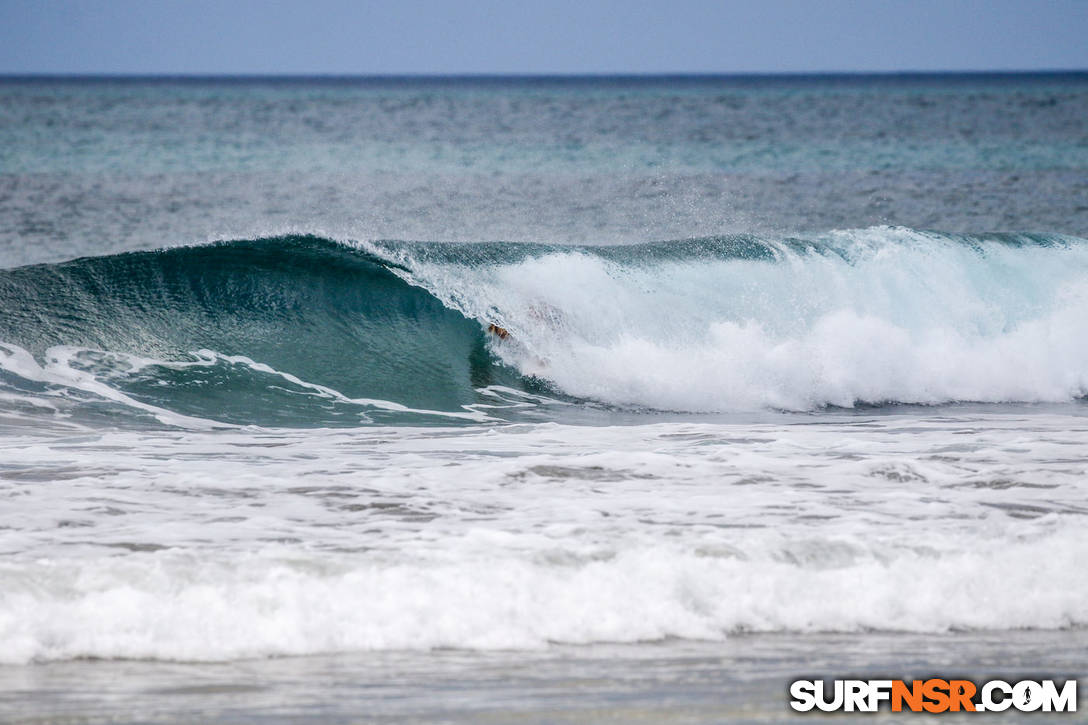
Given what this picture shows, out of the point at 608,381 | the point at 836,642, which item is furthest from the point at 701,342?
the point at 836,642

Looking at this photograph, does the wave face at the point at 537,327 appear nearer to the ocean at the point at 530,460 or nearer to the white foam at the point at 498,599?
the ocean at the point at 530,460

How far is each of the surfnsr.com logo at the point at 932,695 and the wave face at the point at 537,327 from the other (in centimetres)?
512

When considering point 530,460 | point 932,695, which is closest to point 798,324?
point 530,460

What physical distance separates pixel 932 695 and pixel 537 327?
6.79 m

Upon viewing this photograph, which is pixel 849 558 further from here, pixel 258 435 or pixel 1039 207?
pixel 1039 207

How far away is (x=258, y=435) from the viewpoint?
25.1ft

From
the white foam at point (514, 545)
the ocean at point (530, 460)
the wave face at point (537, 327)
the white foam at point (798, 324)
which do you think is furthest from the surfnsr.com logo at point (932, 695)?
the white foam at point (798, 324)

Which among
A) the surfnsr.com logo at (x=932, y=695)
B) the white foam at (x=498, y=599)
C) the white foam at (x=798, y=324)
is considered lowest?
the surfnsr.com logo at (x=932, y=695)

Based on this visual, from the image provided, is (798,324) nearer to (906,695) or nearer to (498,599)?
(498,599)

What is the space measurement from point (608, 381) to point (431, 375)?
1.50 meters

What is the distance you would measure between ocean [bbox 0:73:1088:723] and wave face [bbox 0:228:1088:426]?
0.13 ft

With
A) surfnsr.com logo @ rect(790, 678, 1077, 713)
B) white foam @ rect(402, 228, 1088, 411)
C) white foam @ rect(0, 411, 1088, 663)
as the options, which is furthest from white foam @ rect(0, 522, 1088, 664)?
white foam @ rect(402, 228, 1088, 411)

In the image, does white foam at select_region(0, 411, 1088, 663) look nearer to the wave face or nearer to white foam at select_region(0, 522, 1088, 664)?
white foam at select_region(0, 522, 1088, 664)

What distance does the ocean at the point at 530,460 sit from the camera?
390 cm
